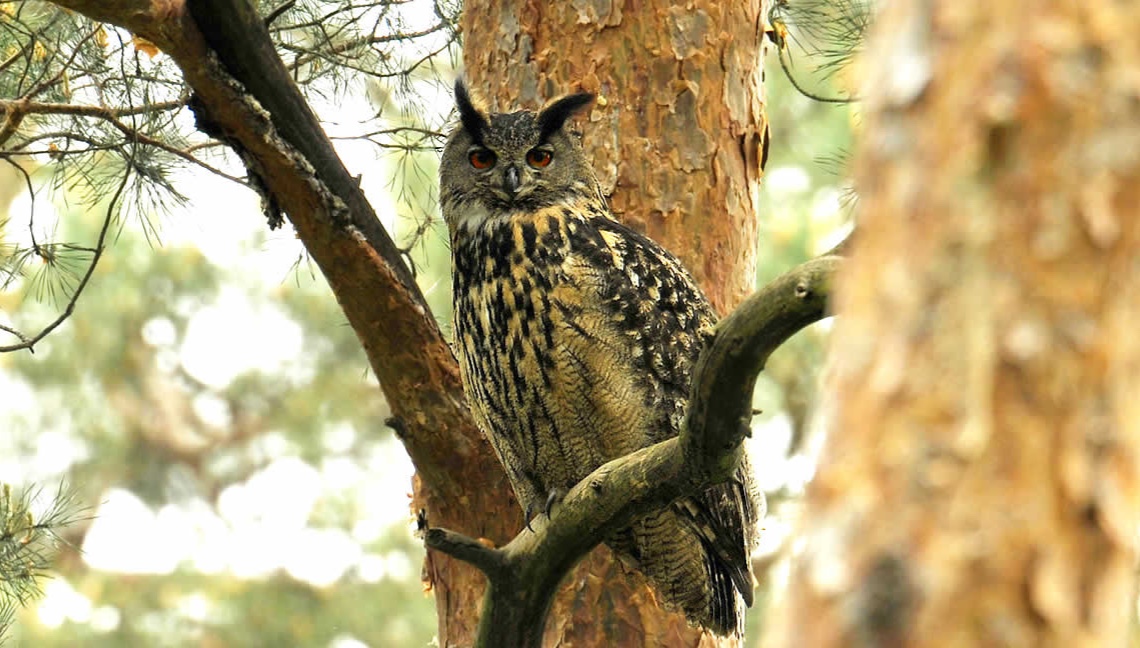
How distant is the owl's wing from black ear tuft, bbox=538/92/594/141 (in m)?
0.32

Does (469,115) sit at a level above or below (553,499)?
above

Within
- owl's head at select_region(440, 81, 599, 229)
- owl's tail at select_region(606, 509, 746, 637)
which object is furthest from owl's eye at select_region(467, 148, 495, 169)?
owl's tail at select_region(606, 509, 746, 637)

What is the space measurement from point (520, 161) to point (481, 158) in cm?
12

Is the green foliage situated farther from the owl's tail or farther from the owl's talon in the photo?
the owl's tail

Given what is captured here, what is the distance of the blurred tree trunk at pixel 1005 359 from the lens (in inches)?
33.3

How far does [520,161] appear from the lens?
3.18 m

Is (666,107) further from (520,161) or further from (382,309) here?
(382,309)

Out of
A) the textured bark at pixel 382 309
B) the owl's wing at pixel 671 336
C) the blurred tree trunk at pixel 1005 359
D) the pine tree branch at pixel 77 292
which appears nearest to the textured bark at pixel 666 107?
the owl's wing at pixel 671 336

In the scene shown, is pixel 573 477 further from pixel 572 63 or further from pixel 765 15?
pixel 765 15

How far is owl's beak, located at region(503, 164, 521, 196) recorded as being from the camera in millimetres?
3121

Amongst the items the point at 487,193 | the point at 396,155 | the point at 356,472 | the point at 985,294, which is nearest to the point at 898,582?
the point at 985,294

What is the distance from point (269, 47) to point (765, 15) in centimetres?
146

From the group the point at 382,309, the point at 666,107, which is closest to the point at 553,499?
the point at 382,309

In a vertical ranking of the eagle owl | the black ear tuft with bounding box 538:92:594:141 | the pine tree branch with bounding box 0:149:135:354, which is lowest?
the eagle owl
